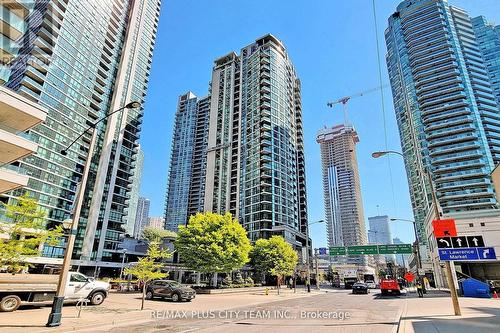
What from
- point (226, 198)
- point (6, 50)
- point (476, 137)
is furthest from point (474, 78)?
point (6, 50)

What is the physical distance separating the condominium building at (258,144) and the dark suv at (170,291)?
187 ft

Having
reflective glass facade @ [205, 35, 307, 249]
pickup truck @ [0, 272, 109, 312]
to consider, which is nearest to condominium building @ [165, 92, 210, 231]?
reflective glass facade @ [205, 35, 307, 249]

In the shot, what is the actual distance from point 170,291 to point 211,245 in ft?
38.8

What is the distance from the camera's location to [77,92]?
76.7 meters

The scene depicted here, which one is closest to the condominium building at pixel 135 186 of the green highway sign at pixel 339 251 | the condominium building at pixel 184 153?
the condominium building at pixel 184 153

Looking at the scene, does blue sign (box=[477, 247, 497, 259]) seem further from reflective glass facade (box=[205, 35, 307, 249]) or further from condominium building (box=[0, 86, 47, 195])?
reflective glass facade (box=[205, 35, 307, 249])

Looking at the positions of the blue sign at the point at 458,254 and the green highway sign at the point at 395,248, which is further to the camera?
the green highway sign at the point at 395,248

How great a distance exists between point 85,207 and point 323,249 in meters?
60.9

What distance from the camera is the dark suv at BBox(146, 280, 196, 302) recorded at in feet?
71.8

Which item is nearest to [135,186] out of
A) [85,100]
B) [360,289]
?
[85,100]

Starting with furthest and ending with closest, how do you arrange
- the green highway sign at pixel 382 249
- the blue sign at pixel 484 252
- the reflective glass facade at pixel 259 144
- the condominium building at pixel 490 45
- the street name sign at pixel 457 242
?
the condominium building at pixel 490 45
the reflective glass facade at pixel 259 144
the green highway sign at pixel 382 249
the blue sign at pixel 484 252
the street name sign at pixel 457 242

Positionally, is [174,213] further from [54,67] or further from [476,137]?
[476,137]

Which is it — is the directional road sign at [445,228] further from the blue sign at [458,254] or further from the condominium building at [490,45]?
the condominium building at [490,45]

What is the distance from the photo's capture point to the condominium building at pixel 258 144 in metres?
83.7
